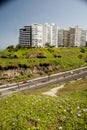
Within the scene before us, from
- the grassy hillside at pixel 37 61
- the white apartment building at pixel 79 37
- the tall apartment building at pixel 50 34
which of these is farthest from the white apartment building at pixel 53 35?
the grassy hillside at pixel 37 61

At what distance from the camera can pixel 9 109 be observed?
7.74 meters

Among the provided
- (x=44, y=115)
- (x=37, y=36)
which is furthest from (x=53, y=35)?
(x=44, y=115)

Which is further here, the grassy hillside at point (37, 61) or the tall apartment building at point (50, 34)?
the tall apartment building at point (50, 34)

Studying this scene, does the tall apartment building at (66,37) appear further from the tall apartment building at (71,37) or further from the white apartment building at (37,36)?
the white apartment building at (37,36)

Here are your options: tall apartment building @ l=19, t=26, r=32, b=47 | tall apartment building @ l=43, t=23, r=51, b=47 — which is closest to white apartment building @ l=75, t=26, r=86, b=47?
tall apartment building @ l=43, t=23, r=51, b=47

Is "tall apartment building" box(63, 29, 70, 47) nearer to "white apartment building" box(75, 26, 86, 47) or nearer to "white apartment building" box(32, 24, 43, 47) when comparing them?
"white apartment building" box(75, 26, 86, 47)

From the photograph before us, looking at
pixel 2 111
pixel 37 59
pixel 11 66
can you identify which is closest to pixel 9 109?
pixel 2 111

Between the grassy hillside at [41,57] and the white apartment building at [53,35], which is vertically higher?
the white apartment building at [53,35]

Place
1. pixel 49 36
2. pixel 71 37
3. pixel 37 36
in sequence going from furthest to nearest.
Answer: pixel 71 37
pixel 49 36
pixel 37 36

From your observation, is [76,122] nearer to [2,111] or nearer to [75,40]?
[2,111]

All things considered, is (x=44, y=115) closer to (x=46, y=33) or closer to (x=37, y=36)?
(x=37, y=36)

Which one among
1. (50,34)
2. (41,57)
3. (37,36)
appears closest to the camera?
(41,57)

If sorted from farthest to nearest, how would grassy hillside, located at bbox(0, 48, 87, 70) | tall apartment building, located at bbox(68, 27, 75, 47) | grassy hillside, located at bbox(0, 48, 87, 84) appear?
tall apartment building, located at bbox(68, 27, 75, 47) < grassy hillside, located at bbox(0, 48, 87, 70) < grassy hillside, located at bbox(0, 48, 87, 84)

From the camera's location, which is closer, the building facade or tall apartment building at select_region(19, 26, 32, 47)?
tall apartment building at select_region(19, 26, 32, 47)
